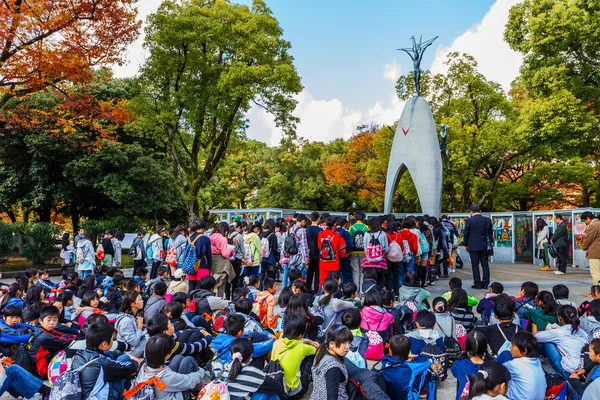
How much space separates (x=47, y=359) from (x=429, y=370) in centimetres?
381

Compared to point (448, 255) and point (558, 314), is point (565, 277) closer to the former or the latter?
point (448, 255)

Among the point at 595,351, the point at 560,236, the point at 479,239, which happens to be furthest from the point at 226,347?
the point at 560,236

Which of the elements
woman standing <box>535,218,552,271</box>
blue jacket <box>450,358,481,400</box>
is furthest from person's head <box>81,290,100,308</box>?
woman standing <box>535,218,552,271</box>

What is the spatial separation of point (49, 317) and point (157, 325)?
4.30ft

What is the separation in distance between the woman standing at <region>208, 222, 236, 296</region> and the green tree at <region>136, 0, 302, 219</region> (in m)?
10.9

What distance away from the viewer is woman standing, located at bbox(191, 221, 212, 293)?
7234 millimetres

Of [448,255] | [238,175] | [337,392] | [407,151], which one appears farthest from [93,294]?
[238,175]

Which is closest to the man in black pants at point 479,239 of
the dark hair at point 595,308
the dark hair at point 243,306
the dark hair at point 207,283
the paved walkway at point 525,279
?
the paved walkway at point 525,279

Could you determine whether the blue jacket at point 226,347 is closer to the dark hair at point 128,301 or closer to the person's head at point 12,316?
the dark hair at point 128,301

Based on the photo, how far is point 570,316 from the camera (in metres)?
4.25

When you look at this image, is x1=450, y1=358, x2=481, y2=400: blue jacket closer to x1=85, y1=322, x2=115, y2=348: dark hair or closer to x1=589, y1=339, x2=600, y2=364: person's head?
x1=589, y1=339, x2=600, y2=364: person's head

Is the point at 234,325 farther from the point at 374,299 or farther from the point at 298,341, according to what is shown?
the point at 374,299

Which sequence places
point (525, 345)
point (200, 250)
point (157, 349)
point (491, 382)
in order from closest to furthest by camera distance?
point (491, 382) < point (157, 349) < point (525, 345) < point (200, 250)

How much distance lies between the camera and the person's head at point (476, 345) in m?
3.53
